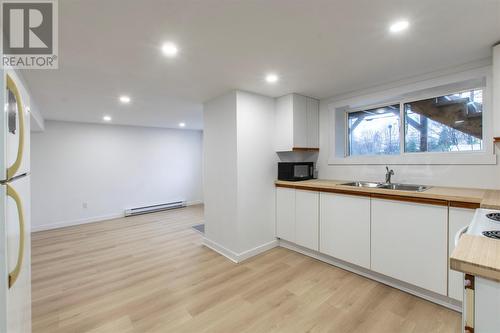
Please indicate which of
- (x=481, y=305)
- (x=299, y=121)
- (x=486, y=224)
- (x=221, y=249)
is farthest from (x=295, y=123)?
(x=481, y=305)

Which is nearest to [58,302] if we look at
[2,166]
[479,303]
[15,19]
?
[2,166]

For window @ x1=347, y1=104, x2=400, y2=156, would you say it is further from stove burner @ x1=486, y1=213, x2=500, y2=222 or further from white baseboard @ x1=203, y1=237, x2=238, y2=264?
white baseboard @ x1=203, y1=237, x2=238, y2=264

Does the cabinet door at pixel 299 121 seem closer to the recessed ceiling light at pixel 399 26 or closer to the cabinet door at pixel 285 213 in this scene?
the cabinet door at pixel 285 213

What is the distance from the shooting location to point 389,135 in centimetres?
287

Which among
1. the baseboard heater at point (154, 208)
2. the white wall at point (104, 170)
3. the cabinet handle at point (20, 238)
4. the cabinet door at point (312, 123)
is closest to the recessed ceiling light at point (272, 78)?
the cabinet door at point (312, 123)

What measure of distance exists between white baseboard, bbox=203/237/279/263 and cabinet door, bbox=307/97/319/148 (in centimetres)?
158

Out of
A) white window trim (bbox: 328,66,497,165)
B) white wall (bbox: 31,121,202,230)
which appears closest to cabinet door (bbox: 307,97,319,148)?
white window trim (bbox: 328,66,497,165)

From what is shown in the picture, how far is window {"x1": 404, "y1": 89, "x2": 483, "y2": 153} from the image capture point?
7.36 ft

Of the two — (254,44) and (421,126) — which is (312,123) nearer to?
(421,126)

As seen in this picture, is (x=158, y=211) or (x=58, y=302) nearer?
(x=58, y=302)

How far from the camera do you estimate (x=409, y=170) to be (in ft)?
8.52

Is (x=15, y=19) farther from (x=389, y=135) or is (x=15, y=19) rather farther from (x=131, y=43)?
(x=389, y=135)

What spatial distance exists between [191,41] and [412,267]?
2.72m

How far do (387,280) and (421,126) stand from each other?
5.90 ft
